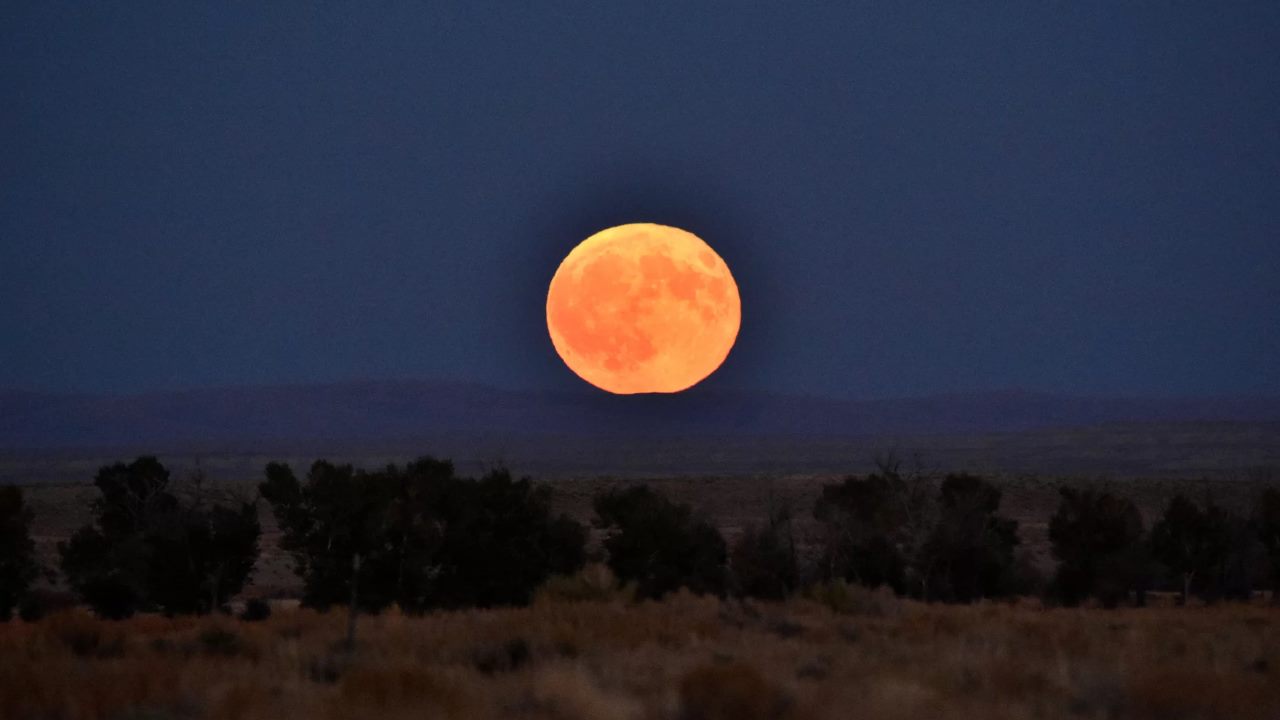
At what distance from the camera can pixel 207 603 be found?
128 ft

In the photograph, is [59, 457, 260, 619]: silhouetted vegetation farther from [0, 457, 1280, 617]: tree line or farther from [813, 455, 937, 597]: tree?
[813, 455, 937, 597]: tree

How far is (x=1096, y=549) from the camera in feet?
153

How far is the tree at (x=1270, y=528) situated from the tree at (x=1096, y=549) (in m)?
4.09

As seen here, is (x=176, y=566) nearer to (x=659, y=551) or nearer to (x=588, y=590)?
(x=659, y=551)

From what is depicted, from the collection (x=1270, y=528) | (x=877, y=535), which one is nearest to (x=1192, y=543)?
(x=1270, y=528)

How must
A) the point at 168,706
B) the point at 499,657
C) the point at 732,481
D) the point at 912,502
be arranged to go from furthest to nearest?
the point at 732,481, the point at 912,502, the point at 499,657, the point at 168,706

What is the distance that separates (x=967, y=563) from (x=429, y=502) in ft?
57.0

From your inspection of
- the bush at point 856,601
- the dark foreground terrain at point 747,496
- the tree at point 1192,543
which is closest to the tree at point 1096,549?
the tree at point 1192,543

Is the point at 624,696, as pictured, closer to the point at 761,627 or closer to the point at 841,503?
the point at 761,627

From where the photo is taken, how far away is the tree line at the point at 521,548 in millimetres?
39281

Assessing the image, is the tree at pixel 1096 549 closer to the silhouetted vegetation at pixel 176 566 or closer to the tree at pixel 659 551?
the tree at pixel 659 551

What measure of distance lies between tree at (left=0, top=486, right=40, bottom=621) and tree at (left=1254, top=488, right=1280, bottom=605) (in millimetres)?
→ 39199

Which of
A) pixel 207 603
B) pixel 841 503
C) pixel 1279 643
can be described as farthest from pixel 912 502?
pixel 1279 643

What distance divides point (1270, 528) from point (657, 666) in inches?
1582
